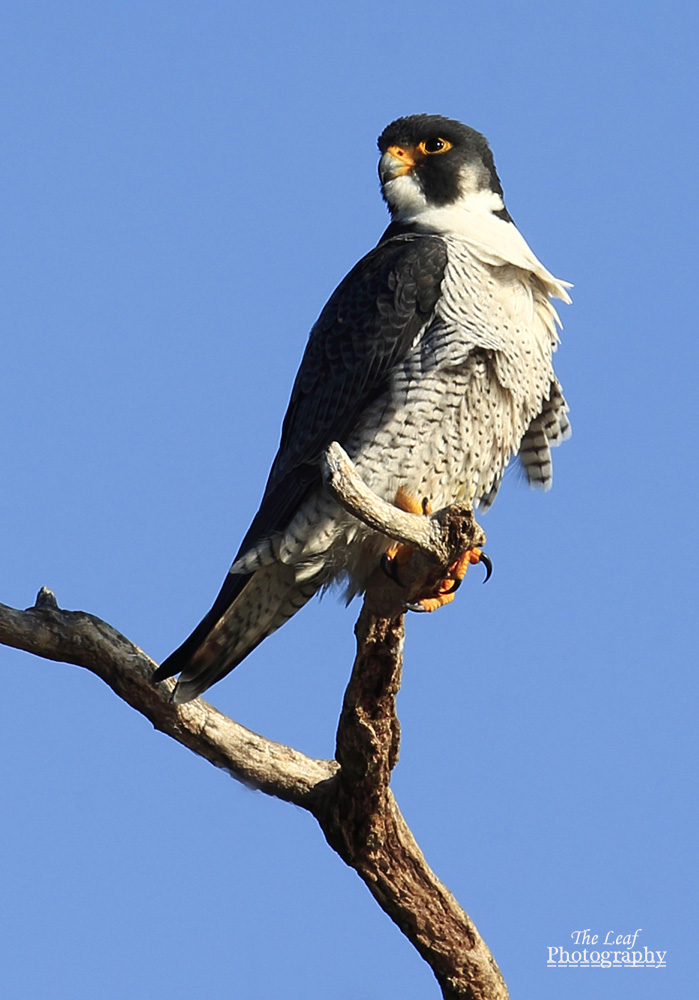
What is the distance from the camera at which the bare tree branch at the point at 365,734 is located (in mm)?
4227

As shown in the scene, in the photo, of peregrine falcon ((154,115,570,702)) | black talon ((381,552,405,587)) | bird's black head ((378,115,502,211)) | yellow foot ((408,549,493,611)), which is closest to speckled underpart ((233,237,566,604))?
peregrine falcon ((154,115,570,702))

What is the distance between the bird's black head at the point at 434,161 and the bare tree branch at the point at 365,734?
1981 millimetres

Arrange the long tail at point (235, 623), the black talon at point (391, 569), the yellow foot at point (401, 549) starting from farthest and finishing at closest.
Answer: the long tail at point (235, 623) < the yellow foot at point (401, 549) < the black talon at point (391, 569)

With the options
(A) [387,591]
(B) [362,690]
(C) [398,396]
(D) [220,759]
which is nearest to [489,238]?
(C) [398,396]

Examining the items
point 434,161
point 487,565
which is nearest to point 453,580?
point 487,565

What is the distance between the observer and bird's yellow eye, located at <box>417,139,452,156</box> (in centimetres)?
580

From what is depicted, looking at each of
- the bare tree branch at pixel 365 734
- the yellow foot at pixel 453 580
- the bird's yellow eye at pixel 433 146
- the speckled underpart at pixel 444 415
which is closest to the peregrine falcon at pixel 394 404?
the speckled underpart at pixel 444 415

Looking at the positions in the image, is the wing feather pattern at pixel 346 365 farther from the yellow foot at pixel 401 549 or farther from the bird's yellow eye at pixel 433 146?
the bird's yellow eye at pixel 433 146

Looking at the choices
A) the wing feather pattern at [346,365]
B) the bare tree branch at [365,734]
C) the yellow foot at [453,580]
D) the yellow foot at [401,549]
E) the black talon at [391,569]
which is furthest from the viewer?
the wing feather pattern at [346,365]

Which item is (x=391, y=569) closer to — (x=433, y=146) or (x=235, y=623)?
(x=235, y=623)

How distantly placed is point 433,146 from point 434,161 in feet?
0.29

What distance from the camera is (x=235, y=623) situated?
16.8ft

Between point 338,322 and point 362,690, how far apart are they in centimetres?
174

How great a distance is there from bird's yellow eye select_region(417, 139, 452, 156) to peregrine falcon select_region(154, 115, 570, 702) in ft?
1.50
